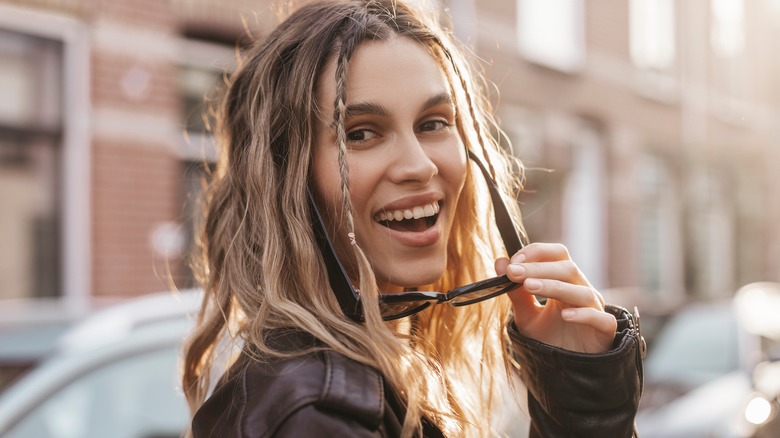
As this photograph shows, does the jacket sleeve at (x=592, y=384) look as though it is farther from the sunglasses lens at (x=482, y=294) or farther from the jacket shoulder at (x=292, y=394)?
the jacket shoulder at (x=292, y=394)

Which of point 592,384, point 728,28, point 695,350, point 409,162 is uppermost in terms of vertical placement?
point 728,28

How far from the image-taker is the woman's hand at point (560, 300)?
60.5 inches

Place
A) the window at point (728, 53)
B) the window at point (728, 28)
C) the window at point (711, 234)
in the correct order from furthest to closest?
the window at point (728, 28)
the window at point (728, 53)
the window at point (711, 234)

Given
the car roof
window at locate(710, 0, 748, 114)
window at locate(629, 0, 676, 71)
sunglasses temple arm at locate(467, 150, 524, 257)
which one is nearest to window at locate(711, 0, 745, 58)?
window at locate(710, 0, 748, 114)

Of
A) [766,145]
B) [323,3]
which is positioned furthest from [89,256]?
[766,145]

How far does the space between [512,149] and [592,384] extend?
0.81 metres

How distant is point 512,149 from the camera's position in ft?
7.27

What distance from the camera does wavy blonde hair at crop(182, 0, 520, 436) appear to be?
1.44 meters

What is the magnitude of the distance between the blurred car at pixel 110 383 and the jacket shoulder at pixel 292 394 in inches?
44.2

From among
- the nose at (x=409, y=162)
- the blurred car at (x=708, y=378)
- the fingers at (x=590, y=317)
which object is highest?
the nose at (x=409, y=162)

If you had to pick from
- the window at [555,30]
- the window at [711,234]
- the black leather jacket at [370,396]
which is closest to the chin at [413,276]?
the black leather jacket at [370,396]

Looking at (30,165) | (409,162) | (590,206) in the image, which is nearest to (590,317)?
(409,162)

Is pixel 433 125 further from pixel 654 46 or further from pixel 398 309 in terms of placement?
pixel 654 46

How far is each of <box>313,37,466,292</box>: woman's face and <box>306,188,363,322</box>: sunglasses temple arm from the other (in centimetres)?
3
